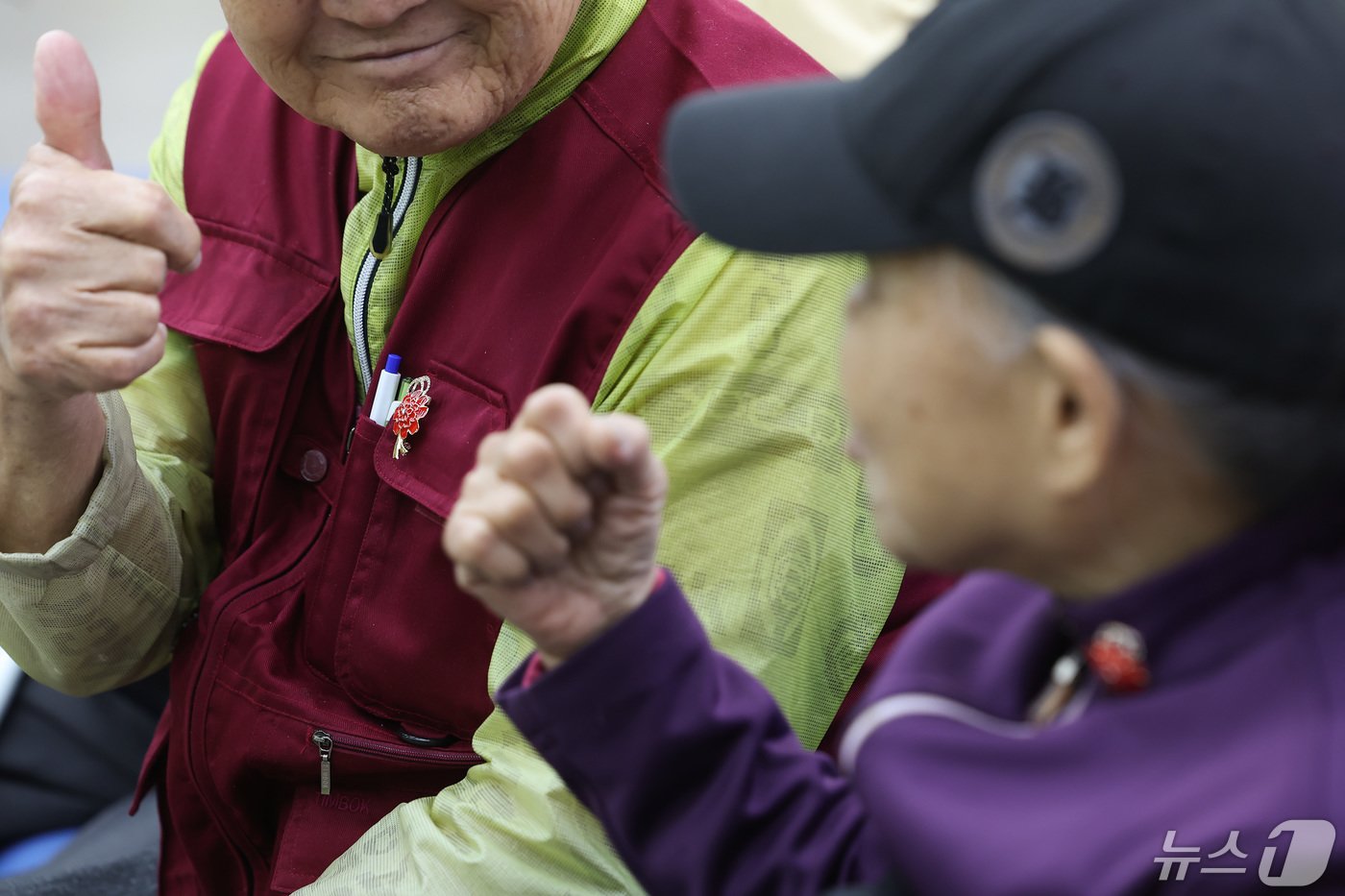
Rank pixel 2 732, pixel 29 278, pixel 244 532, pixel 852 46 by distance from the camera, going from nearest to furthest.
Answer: pixel 29 278, pixel 244 532, pixel 2 732, pixel 852 46

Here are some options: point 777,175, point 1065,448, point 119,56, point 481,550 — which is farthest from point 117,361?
point 119,56

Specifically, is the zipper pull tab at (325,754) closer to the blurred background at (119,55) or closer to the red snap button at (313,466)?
the red snap button at (313,466)

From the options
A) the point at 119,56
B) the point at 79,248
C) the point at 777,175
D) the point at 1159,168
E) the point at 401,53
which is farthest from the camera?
the point at 119,56

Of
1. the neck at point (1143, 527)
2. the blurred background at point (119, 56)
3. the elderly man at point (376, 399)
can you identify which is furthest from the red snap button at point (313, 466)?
the blurred background at point (119, 56)

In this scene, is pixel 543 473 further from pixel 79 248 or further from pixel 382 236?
pixel 382 236

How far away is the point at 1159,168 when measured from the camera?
1.98 feet

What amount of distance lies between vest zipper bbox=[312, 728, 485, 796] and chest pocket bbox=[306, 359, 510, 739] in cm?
2

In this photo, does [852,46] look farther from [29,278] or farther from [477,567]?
[477,567]

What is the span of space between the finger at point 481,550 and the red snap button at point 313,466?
59cm

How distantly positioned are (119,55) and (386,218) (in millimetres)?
2650

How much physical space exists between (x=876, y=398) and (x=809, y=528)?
357 mm

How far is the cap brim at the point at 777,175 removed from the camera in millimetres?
697

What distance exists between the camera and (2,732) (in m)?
1.64

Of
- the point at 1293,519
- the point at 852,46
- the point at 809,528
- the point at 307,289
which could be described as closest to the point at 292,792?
the point at 307,289
